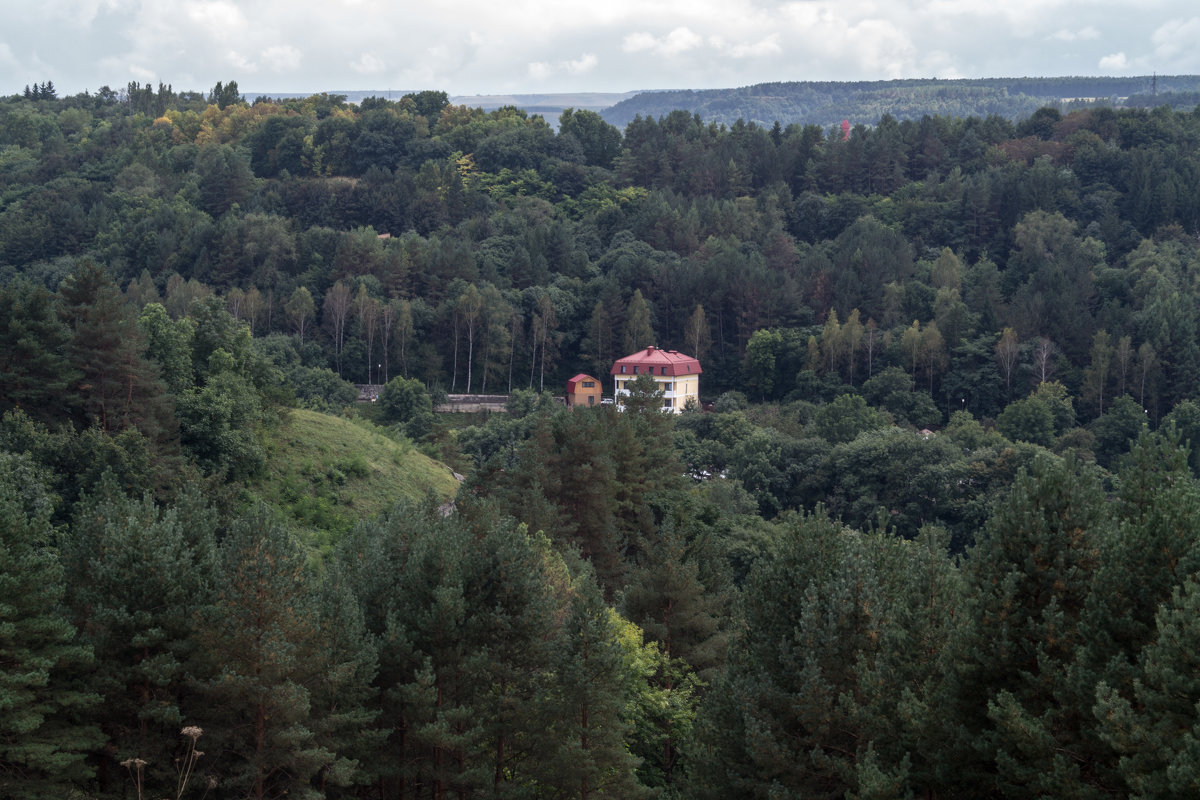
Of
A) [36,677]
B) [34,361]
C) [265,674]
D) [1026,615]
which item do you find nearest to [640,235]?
[34,361]

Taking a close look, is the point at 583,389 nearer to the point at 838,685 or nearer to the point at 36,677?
the point at 838,685

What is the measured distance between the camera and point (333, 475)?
39469mm

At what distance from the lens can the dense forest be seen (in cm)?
1638

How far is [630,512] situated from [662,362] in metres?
39.9

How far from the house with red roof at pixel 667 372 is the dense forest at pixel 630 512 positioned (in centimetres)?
257

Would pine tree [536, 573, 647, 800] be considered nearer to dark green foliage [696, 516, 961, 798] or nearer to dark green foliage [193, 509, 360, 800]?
dark green foliage [696, 516, 961, 798]

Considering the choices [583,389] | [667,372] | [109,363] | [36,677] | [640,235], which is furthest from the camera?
[640,235]

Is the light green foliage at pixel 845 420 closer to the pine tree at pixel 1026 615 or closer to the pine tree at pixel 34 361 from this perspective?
the pine tree at pixel 34 361

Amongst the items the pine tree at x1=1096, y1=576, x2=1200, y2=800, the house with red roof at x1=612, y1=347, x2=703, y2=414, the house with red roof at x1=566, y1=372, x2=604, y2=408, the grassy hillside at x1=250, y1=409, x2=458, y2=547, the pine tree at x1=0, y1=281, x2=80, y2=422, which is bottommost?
the house with red roof at x1=566, y1=372, x2=604, y2=408

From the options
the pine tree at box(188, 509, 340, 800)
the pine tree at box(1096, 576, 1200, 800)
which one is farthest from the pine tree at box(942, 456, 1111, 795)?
the pine tree at box(188, 509, 340, 800)

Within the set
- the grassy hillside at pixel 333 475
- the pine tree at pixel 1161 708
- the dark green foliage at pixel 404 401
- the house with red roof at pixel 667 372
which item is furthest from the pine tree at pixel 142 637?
the house with red roof at pixel 667 372

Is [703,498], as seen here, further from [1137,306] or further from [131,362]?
→ [1137,306]

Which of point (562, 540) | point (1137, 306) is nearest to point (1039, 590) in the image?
point (562, 540)

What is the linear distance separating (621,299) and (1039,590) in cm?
7534
